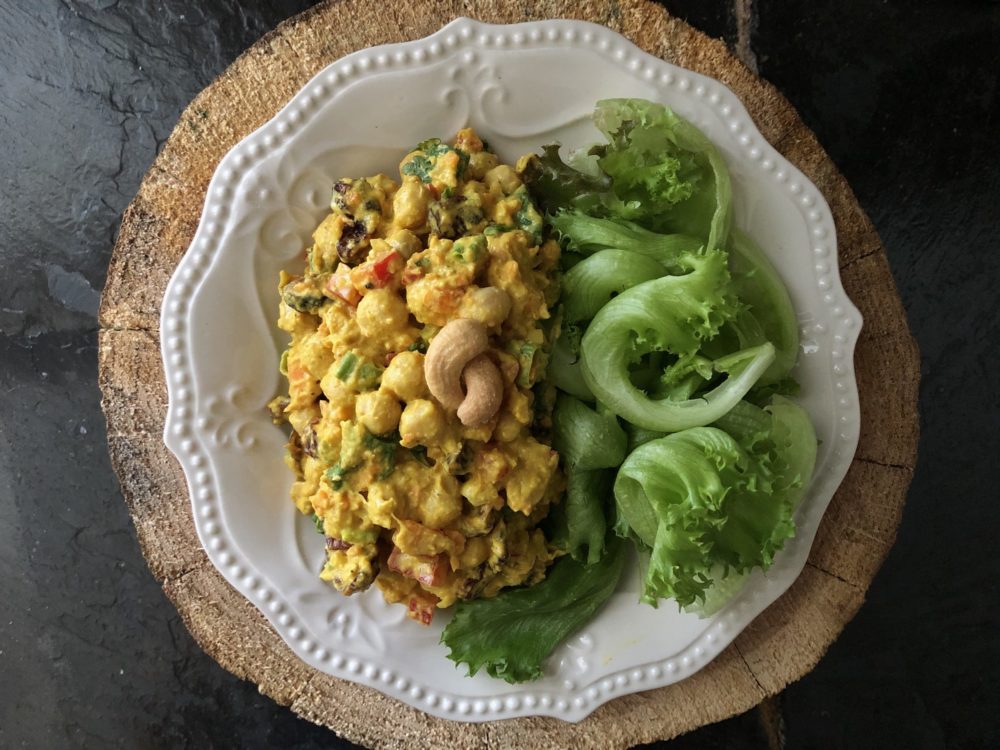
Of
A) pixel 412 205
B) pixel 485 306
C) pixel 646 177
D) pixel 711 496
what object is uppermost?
pixel 646 177

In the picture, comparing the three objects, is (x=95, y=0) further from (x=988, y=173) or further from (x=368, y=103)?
(x=988, y=173)

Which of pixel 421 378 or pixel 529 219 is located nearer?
pixel 421 378

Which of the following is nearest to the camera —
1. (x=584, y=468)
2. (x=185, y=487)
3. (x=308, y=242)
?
(x=584, y=468)

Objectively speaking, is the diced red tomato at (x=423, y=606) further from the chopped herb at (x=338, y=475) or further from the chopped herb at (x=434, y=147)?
the chopped herb at (x=434, y=147)

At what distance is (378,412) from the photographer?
180 cm

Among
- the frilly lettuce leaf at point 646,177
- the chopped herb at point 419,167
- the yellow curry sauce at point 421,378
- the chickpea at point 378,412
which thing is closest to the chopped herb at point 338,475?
the yellow curry sauce at point 421,378

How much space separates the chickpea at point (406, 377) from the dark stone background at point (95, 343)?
1675mm

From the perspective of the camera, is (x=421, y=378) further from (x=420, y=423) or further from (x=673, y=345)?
(x=673, y=345)

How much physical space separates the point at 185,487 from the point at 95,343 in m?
1.05

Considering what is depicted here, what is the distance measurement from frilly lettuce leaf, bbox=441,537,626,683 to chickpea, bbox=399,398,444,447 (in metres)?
0.61

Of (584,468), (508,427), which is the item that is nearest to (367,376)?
(508,427)

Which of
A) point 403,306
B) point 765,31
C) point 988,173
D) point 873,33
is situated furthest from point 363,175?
point 988,173

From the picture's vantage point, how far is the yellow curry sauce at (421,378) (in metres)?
1.82

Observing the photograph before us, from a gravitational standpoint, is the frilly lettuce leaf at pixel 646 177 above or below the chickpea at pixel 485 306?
above
